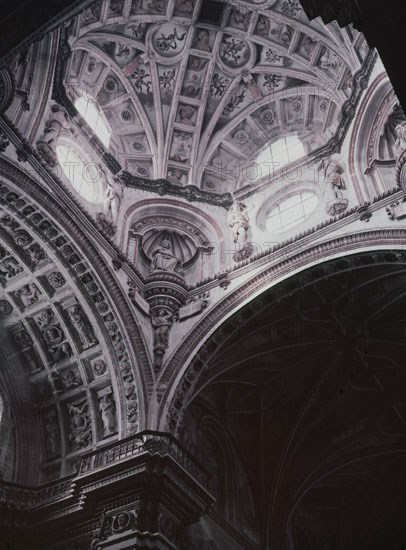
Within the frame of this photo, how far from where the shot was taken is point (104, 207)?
18734 mm

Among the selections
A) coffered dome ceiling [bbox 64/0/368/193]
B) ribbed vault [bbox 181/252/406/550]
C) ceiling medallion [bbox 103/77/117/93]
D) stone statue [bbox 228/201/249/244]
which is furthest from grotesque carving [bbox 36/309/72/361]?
ceiling medallion [bbox 103/77/117/93]

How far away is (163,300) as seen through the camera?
17672 millimetres

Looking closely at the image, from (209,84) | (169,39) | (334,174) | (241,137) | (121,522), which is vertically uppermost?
(169,39)

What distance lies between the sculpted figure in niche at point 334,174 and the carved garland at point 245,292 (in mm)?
2348

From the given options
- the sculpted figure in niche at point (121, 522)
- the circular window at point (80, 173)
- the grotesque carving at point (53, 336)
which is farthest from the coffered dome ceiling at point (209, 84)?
the sculpted figure in niche at point (121, 522)

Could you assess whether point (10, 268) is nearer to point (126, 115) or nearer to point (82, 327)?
point (82, 327)

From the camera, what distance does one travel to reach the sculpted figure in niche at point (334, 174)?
59.9ft

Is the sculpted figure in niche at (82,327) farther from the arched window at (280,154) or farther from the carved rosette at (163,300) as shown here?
the arched window at (280,154)

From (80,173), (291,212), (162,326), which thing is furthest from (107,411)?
(291,212)

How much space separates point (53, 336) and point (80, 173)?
4.97m

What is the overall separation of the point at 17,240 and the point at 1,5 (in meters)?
8.69

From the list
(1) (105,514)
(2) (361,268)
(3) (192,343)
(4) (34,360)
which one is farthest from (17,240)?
(2) (361,268)

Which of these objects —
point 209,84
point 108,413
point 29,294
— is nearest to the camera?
point 108,413

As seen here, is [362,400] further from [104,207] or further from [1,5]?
[1,5]
